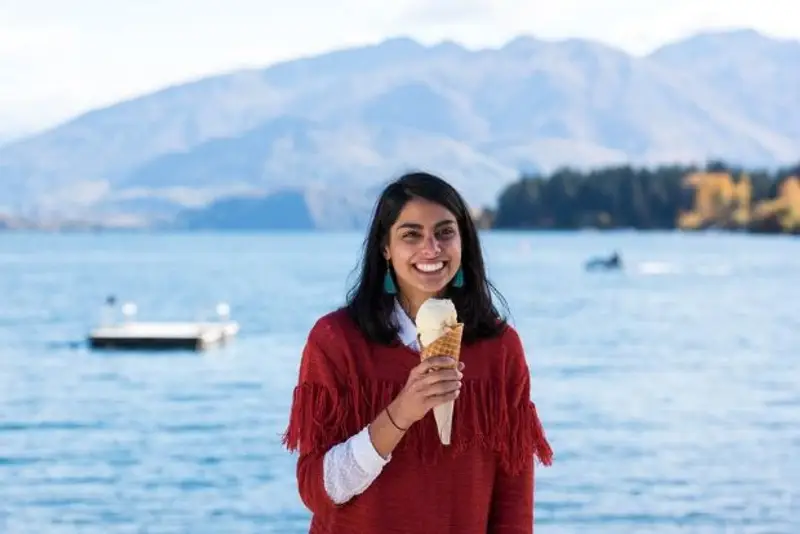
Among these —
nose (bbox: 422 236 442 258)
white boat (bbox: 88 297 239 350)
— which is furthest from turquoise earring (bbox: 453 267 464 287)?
white boat (bbox: 88 297 239 350)

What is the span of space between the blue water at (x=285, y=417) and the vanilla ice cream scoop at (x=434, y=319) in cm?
68

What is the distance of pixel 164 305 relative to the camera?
5116cm

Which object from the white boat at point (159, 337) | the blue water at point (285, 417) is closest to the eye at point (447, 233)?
the blue water at point (285, 417)

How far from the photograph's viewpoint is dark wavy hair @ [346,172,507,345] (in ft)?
10.2

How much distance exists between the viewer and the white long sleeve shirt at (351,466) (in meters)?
2.98

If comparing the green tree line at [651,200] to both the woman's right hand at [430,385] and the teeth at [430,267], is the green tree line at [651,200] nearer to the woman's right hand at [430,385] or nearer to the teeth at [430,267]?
the teeth at [430,267]

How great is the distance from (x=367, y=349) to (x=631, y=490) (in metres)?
13.0

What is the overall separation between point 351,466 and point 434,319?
329mm

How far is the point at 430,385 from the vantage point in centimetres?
284

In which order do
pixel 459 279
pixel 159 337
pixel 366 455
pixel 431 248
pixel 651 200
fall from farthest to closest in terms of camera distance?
pixel 651 200 < pixel 159 337 < pixel 459 279 < pixel 431 248 < pixel 366 455

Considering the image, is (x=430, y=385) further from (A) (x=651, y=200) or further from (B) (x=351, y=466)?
(A) (x=651, y=200)

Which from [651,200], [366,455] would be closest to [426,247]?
[366,455]

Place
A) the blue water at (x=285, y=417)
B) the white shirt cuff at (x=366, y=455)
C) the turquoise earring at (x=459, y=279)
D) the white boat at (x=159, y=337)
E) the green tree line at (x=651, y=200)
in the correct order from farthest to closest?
the green tree line at (x=651, y=200) → the white boat at (x=159, y=337) → the blue water at (x=285, y=417) → the turquoise earring at (x=459, y=279) → the white shirt cuff at (x=366, y=455)

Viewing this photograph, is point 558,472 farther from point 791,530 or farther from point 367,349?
point 367,349
